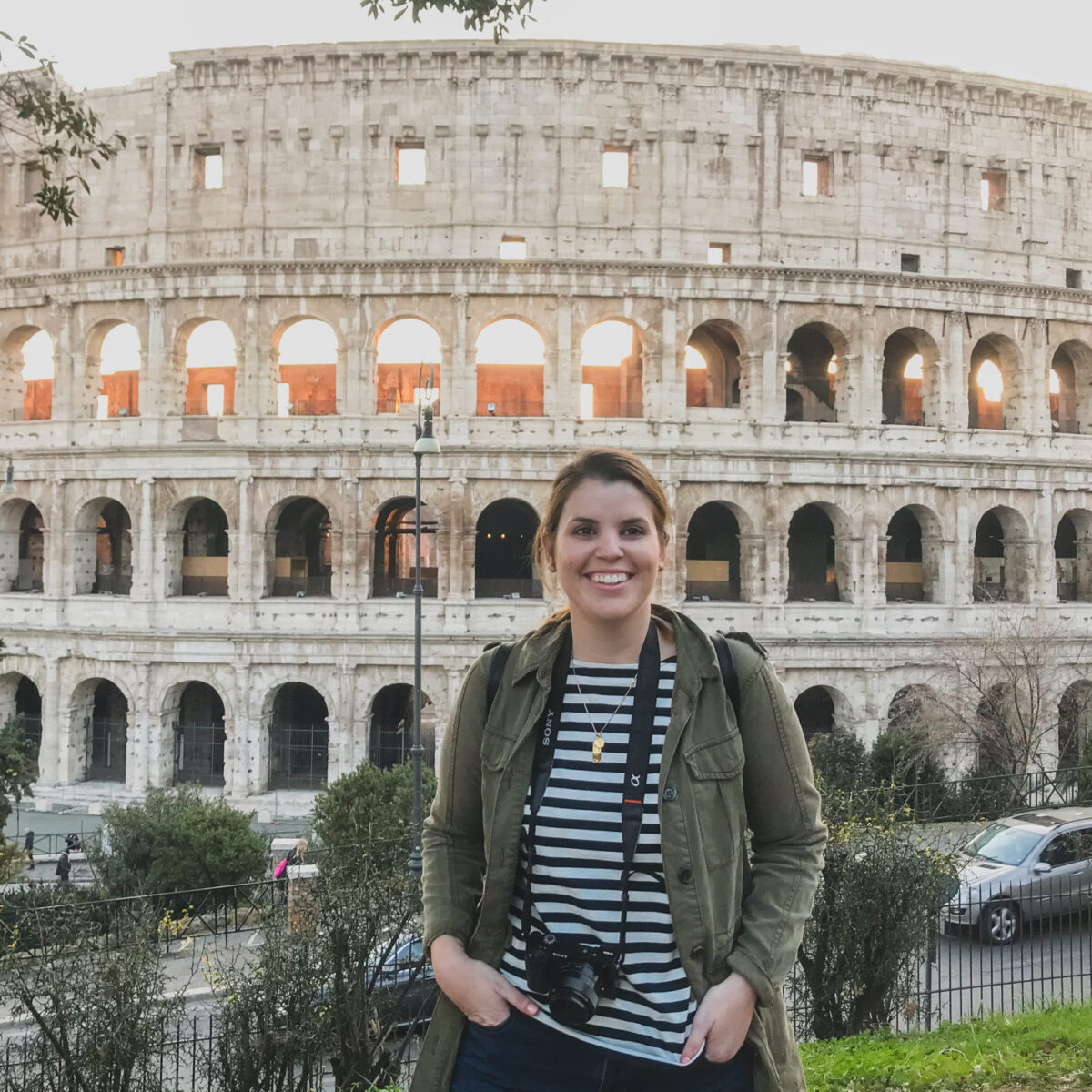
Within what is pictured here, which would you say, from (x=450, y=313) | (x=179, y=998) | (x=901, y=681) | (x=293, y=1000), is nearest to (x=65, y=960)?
(x=179, y=998)

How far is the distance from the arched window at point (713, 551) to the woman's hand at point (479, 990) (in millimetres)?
21624

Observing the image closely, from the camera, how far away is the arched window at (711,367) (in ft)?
80.8

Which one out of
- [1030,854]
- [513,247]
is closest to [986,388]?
[513,247]

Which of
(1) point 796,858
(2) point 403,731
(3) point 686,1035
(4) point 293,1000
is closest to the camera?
(3) point 686,1035

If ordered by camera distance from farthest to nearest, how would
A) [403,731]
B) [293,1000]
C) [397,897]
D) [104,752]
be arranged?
[104,752] < [403,731] < [397,897] < [293,1000]

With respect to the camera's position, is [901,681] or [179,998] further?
[901,681]

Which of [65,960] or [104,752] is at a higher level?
[65,960]

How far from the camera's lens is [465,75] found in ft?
73.5

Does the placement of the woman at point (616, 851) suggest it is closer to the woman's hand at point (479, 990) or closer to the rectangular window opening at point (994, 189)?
the woman's hand at point (479, 990)

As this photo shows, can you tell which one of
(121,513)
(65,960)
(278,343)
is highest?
(278,343)

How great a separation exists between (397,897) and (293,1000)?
1109mm

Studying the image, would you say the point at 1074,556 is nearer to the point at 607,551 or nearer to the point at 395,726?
the point at 395,726

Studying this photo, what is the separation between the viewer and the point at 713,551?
24797 millimetres

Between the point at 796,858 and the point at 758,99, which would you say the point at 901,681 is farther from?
the point at 796,858
